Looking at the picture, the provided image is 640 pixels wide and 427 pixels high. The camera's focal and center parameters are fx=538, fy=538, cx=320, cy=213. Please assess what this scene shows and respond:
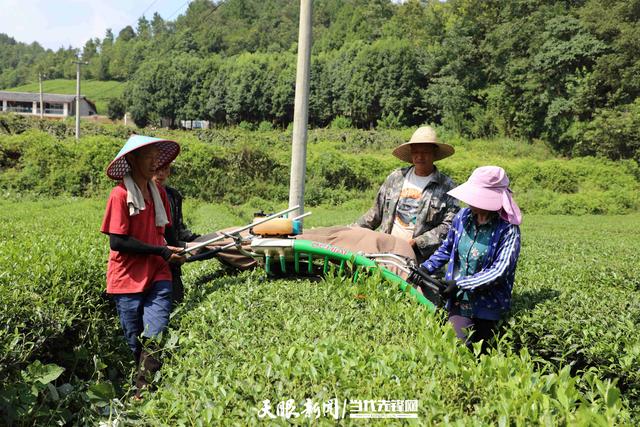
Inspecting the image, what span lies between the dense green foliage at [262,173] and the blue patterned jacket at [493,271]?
18948 millimetres

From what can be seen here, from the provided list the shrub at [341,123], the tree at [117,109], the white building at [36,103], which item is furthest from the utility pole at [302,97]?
the tree at [117,109]

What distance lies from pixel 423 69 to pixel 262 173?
30347 mm

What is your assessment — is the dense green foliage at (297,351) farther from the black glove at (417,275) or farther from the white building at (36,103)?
the white building at (36,103)

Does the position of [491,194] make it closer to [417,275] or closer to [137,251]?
[417,275]

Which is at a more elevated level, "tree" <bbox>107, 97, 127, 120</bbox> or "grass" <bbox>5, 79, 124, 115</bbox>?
"grass" <bbox>5, 79, 124, 115</bbox>

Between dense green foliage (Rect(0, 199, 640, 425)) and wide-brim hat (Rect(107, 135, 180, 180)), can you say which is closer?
dense green foliage (Rect(0, 199, 640, 425))

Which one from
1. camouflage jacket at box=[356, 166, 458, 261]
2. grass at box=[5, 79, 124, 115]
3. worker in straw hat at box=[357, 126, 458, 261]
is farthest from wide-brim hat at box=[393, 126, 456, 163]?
grass at box=[5, 79, 124, 115]

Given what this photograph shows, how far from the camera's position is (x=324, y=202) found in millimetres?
23297

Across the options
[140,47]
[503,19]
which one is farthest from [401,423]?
[140,47]

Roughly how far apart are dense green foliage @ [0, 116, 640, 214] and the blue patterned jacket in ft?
62.2

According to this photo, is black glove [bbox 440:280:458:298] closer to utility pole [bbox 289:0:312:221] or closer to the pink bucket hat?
the pink bucket hat

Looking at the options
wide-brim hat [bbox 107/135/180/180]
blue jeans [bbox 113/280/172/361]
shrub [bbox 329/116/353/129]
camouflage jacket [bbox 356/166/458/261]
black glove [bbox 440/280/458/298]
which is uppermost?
shrub [bbox 329/116/353/129]

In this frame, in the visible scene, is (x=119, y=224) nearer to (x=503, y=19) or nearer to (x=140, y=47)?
(x=503, y=19)

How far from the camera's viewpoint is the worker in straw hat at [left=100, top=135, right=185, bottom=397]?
137 inches
